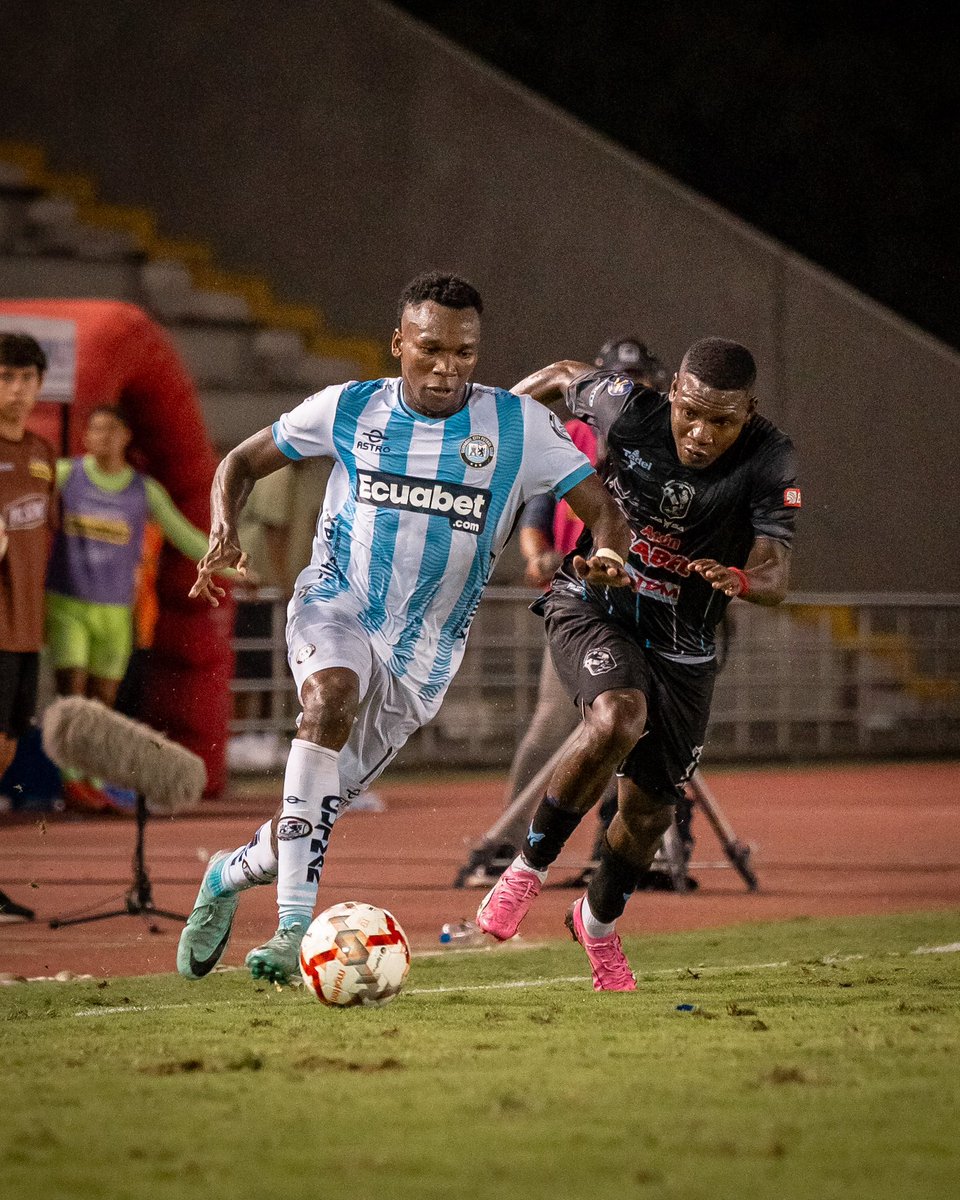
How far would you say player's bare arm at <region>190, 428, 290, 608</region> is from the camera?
5.11m

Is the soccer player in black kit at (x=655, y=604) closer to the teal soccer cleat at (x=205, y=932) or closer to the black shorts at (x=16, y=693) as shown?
the teal soccer cleat at (x=205, y=932)

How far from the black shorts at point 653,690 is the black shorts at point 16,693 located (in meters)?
3.02

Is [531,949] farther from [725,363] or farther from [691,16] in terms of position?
[691,16]

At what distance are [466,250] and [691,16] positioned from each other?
3399 mm

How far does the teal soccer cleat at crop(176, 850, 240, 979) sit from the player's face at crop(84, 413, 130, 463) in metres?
5.56

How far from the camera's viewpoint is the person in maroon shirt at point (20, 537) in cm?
789

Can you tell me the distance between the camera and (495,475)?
537 centimetres

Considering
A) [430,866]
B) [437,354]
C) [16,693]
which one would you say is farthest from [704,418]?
[430,866]

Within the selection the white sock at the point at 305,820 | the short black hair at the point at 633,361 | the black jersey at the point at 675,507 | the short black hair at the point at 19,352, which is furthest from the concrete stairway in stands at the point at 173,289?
the white sock at the point at 305,820

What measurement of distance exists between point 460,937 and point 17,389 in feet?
11.1

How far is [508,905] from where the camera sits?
5.66 metres

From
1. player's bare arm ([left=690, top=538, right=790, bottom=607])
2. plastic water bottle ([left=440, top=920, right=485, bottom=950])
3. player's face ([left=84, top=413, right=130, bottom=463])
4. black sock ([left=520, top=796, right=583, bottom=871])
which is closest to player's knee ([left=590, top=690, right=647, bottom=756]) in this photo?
black sock ([left=520, top=796, right=583, bottom=871])

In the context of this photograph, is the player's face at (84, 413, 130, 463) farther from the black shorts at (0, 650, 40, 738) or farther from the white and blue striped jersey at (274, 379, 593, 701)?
the white and blue striped jersey at (274, 379, 593, 701)

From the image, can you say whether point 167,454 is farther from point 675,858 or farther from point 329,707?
point 329,707
